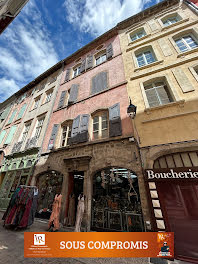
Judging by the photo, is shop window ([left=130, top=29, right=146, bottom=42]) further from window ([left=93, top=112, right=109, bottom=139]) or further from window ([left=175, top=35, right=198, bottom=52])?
window ([left=93, top=112, right=109, bottom=139])

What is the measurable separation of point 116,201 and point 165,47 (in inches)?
339

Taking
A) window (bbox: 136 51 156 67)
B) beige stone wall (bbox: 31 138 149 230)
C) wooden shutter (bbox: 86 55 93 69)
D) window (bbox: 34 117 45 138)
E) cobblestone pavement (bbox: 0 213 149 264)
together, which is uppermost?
wooden shutter (bbox: 86 55 93 69)

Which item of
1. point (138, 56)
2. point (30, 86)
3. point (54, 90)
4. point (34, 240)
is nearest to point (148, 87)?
point (138, 56)

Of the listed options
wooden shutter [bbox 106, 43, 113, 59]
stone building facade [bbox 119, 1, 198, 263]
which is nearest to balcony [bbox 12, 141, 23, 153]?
stone building facade [bbox 119, 1, 198, 263]

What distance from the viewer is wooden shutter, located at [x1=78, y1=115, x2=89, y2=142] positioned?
21.2ft

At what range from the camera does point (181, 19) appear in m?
7.95

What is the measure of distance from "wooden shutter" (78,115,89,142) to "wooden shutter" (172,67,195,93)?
4869 mm

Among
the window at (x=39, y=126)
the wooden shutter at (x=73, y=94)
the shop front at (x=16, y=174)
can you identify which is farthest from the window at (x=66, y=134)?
the window at (x=39, y=126)

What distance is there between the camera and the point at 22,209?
4.56 meters

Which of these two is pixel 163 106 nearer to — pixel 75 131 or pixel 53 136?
pixel 75 131

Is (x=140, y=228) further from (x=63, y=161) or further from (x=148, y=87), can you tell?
(x=148, y=87)

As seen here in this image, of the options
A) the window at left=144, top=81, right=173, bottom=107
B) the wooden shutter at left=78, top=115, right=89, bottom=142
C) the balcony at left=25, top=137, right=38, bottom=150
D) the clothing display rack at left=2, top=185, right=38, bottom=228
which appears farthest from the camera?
the balcony at left=25, top=137, right=38, bottom=150

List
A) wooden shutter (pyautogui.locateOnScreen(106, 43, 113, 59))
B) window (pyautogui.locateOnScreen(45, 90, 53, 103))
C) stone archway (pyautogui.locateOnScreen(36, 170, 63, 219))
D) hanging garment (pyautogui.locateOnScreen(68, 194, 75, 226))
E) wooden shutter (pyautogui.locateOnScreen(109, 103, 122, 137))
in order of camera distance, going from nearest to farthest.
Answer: hanging garment (pyautogui.locateOnScreen(68, 194, 75, 226)) → wooden shutter (pyautogui.locateOnScreen(109, 103, 122, 137)) → stone archway (pyautogui.locateOnScreen(36, 170, 63, 219)) → wooden shutter (pyautogui.locateOnScreen(106, 43, 113, 59)) → window (pyautogui.locateOnScreen(45, 90, 53, 103))

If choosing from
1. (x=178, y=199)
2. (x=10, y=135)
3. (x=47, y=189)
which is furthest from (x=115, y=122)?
(x=10, y=135)
